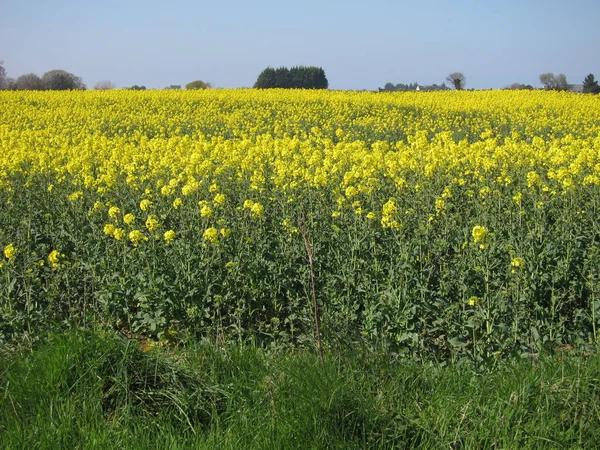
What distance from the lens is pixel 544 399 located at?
11.6 ft

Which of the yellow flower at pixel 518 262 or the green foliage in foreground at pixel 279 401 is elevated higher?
the yellow flower at pixel 518 262

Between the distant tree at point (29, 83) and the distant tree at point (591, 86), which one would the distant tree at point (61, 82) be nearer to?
the distant tree at point (29, 83)

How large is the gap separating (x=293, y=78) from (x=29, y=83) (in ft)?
55.3

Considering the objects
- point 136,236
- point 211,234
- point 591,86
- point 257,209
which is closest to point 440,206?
point 257,209

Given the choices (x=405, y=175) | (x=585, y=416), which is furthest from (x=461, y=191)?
(x=585, y=416)

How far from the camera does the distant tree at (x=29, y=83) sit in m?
43.9

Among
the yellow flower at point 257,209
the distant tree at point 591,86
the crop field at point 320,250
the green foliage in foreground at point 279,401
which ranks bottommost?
the green foliage in foreground at point 279,401

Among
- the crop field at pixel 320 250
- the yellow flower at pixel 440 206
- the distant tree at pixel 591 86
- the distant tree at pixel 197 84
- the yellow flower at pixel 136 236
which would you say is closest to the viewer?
the crop field at pixel 320 250

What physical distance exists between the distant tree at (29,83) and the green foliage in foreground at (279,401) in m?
42.3

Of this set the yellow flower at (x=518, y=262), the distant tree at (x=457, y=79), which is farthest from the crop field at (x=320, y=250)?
the distant tree at (x=457, y=79)

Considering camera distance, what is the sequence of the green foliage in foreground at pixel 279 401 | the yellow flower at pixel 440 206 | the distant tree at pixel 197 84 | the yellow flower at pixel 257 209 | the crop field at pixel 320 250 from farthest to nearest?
the distant tree at pixel 197 84, the yellow flower at pixel 440 206, the yellow flower at pixel 257 209, the crop field at pixel 320 250, the green foliage in foreground at pixel 279 401

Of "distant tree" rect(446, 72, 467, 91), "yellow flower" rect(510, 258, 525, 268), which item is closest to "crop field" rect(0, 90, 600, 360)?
"yellow flower" rect(510, 258, 525, 268)

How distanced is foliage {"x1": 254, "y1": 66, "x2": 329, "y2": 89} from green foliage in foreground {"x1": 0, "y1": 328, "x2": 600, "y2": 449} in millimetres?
41280

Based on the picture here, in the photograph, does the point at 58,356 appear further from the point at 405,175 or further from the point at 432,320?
the point at 405,175
